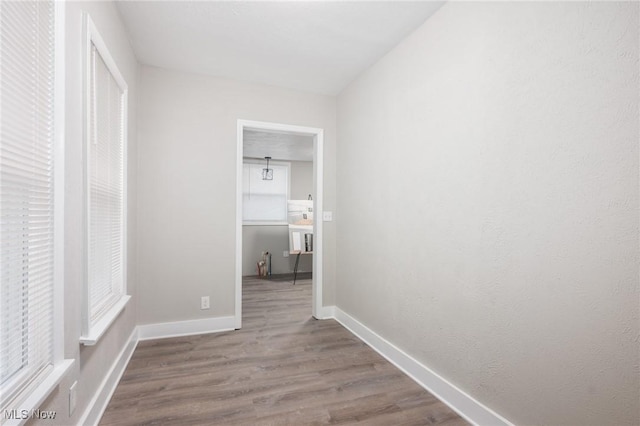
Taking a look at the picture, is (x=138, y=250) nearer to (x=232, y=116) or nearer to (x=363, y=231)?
(x=232, y=116)

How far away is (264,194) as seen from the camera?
20.9ft

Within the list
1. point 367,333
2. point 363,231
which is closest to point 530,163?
point 363,231

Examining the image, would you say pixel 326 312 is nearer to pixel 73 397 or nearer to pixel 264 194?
pixel 73 397

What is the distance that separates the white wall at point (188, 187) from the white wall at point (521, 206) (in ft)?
5.29

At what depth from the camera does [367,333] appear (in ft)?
9.48

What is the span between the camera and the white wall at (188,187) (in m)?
2.90

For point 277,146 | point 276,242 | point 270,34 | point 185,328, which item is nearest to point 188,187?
point 185,328

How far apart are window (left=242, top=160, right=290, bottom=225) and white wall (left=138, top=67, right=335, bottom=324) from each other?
123 inches

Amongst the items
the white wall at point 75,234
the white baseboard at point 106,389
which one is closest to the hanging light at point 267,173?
the white baseboard at point 106,389

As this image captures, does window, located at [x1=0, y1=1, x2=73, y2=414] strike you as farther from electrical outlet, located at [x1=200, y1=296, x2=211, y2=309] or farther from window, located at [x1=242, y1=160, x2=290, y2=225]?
window, located at [x1=242, y1=160, x2=290, y2=225]

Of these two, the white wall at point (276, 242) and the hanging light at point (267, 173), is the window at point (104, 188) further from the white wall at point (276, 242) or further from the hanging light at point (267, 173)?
the hanging light at point (267, 173)

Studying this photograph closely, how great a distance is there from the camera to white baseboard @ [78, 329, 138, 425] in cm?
163

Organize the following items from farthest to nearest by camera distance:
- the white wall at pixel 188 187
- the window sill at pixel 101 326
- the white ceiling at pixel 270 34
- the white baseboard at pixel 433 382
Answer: the white wall at pixel 188 187
the white ceiling at pixel 270 34
the white baseboard at pixel 433 382
the window sill at pixel 101 326

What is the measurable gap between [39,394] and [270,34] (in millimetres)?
2439
